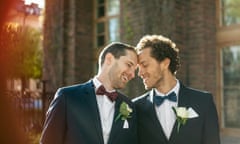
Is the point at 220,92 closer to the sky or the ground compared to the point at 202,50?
closer to the ground

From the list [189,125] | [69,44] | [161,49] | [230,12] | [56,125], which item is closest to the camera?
[56,125]

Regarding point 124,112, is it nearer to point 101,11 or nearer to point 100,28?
point 100,28

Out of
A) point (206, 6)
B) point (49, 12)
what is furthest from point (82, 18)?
point (206, 6)

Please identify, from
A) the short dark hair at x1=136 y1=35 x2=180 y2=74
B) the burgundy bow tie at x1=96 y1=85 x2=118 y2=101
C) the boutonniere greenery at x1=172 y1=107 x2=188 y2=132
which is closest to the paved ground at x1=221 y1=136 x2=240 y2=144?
the short dark hair at x1=136 y1=35 x2=180 y2=74

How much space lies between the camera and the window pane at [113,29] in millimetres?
8388

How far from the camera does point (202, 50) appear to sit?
6.41m

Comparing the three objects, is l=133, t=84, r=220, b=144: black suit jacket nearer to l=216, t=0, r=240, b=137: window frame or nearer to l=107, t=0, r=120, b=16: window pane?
l=216, t=0, r=240, b=137: window frame

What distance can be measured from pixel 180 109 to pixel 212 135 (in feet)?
0.89

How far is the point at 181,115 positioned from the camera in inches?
101

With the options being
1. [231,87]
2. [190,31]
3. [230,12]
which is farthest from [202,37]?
[231,87]

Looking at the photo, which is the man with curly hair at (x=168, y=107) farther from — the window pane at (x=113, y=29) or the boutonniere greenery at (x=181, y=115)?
the window pane at (x=113, y=29)

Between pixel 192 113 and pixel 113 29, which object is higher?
pixel 113 29

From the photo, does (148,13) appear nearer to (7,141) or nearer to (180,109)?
(180,109)

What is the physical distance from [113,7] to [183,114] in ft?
20.6
